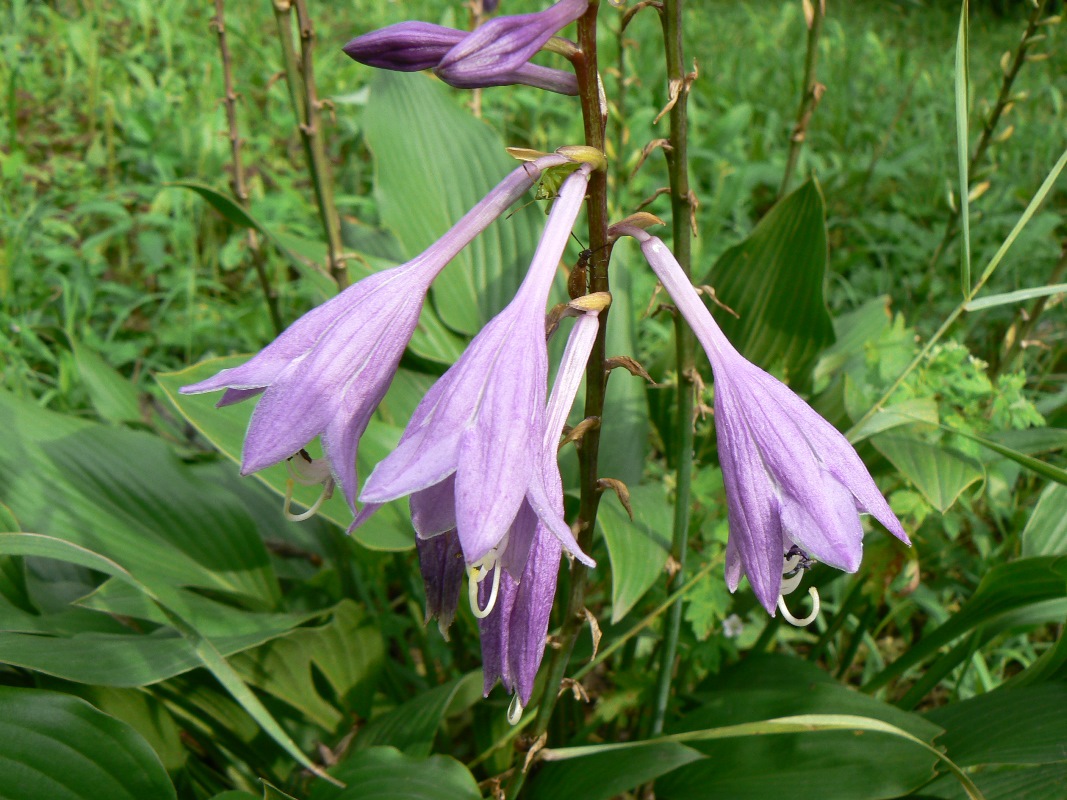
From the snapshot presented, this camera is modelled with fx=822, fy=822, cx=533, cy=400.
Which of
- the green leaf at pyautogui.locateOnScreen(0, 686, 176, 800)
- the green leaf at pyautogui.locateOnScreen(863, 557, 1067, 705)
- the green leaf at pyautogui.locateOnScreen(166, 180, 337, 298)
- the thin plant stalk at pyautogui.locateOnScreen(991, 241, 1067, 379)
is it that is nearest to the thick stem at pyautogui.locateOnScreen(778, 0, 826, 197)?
the thin plant stalk at pyautogui.locateOnScreen(991, 241, 1067, 379)

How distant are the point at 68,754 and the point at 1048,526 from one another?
1770 mm

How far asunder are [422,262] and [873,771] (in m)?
1.08

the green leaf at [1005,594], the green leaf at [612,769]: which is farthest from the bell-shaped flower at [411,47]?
the green leaf at [1005,594]

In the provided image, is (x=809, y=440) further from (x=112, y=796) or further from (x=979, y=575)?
(x=979, y=575)

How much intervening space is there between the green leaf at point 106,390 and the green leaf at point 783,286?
5.07ft

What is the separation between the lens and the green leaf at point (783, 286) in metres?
1.80

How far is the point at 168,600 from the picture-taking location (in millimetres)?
1450

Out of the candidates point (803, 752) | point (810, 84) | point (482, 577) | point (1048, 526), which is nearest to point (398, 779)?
point (482, 577)

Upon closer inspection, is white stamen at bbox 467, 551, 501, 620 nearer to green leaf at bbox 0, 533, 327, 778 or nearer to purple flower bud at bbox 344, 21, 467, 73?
green leaf at bbox 0, 533, 327, 778

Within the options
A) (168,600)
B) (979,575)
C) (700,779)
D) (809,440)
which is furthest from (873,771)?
(168,600)

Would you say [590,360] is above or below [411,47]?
below

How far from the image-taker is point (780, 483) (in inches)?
34.7

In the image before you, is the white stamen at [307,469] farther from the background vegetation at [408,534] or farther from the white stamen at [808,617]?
the white stamen at [808,617]

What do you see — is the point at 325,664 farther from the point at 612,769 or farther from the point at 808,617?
the point at 808,617
